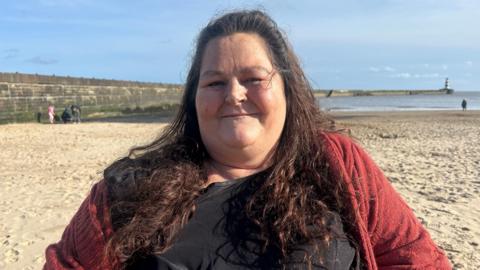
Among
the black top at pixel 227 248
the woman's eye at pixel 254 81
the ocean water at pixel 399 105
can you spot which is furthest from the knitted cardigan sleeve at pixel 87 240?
the ocean water at pixel 399 105

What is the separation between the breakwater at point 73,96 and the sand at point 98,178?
4659 mm

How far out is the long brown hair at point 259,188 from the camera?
1609 millimetres

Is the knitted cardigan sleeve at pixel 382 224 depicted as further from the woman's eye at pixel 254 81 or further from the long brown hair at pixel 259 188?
the woman's eye at pixel 254 81

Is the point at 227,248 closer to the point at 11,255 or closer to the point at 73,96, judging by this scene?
the point at 11,255

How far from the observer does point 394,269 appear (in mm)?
1744

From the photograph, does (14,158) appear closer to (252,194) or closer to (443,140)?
(252,194)

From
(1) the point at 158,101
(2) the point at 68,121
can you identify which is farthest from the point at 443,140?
(1) the point at 158,101

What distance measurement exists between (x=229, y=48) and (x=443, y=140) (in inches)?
574

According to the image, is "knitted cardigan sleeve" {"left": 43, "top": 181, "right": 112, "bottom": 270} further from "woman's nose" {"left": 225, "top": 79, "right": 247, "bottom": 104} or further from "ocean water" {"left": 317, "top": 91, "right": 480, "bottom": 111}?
"ocean water" {"left": 317, "top": 91, "right": 480, "bottom": 111}

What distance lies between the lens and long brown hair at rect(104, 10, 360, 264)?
5.28ft

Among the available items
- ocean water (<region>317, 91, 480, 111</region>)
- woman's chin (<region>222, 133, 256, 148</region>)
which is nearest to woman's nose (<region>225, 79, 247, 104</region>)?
woman's chin (<region>222, 133, 256, 148</region>)

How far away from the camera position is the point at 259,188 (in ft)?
5.64

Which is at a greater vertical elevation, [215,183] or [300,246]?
[215,183]

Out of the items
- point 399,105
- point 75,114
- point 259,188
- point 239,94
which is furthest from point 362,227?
point 399,105
